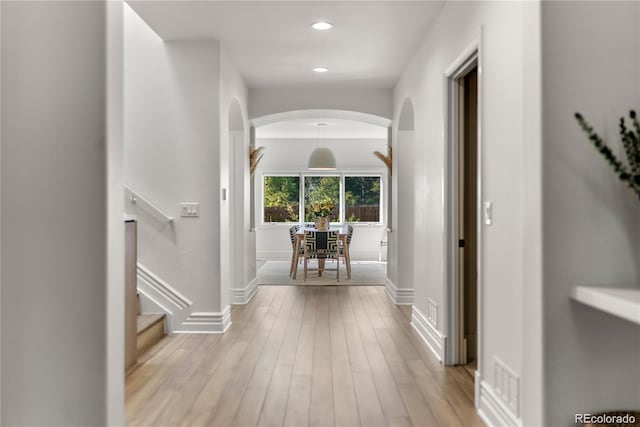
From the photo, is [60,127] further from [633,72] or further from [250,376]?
[633,72]

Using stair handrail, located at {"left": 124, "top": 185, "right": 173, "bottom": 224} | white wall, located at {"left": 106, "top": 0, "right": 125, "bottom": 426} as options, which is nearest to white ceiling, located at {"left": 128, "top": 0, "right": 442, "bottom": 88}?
stair handrail, located at {"left": 124, "top": 185, "right": 173, "bottom": 224}

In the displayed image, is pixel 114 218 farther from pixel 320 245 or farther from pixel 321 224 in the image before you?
pixel 321 224

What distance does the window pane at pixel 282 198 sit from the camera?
1148 centimetres

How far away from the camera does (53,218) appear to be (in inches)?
81.2

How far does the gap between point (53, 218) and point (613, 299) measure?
6.95 feet

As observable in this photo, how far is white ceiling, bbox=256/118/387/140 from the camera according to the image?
366 inches

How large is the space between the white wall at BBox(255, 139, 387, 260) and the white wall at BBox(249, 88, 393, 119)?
4734 mm

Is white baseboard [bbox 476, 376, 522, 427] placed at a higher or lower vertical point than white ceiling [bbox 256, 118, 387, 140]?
lower

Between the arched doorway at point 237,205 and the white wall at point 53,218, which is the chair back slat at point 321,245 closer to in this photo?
the arched doorway at point 237,205

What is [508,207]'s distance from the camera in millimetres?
2480

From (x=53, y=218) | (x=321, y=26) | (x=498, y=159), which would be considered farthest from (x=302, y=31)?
(x=53, y=218)

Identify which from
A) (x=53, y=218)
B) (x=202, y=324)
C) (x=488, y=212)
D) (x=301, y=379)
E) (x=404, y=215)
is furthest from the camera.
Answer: (x=404, y=215)

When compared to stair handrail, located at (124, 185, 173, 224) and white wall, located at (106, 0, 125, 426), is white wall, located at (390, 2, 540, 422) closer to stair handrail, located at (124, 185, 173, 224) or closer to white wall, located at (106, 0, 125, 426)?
white wall, located at (106, 0, 125, 426)

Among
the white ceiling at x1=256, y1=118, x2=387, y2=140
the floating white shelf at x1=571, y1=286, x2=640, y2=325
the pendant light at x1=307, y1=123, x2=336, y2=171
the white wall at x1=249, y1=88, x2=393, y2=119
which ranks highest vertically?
the white ceiling at x1=256, y1=118, x2=387, y2=140
